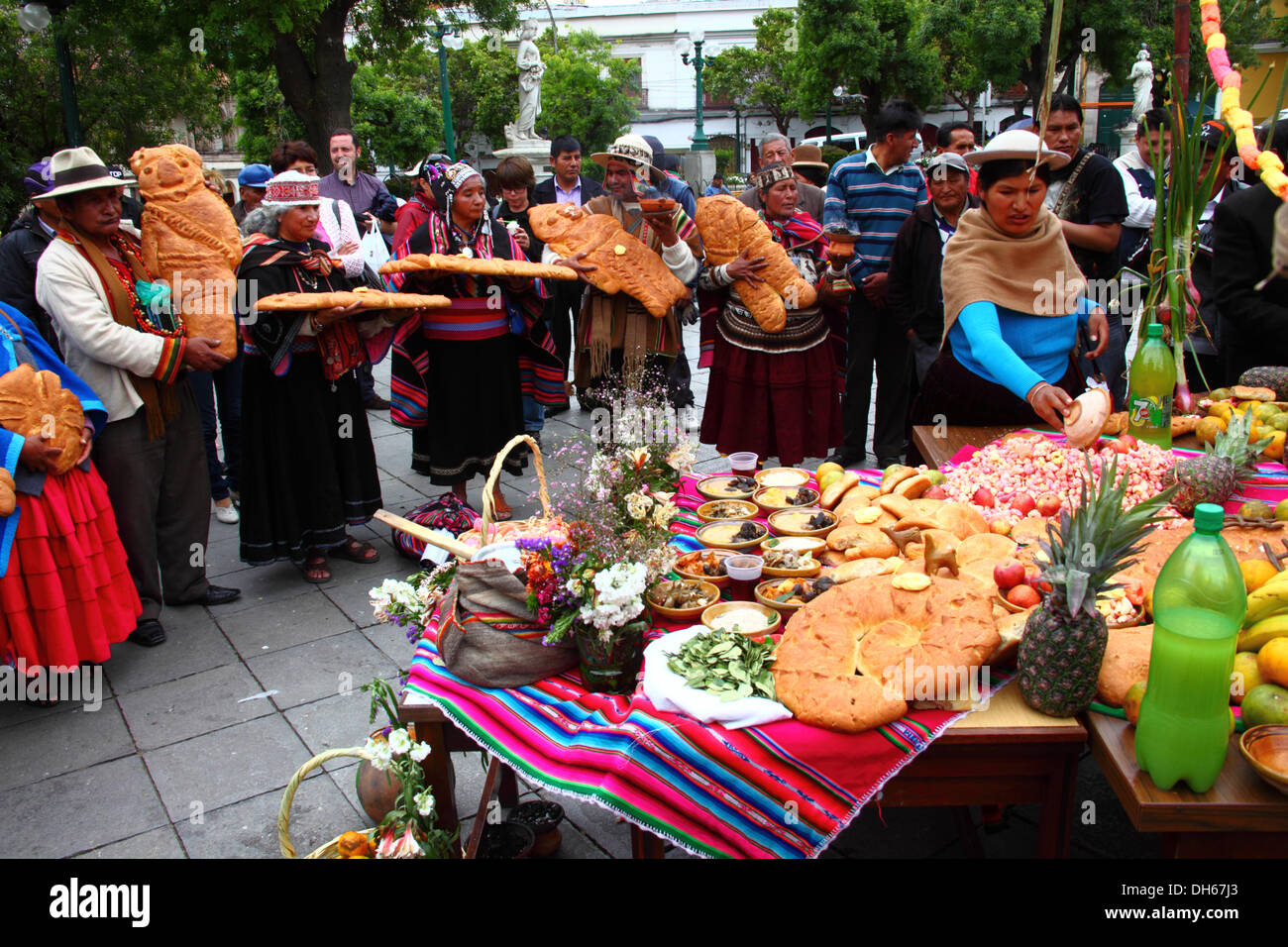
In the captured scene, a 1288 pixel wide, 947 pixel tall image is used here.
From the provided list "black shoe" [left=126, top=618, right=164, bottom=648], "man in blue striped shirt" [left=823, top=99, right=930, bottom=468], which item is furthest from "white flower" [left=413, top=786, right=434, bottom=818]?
"man in blue striped shirt" [left=823, top=99, right=930, bottom=468]

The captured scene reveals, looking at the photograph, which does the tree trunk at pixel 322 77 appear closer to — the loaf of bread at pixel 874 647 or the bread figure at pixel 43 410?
the bread figure at pixel 43 410

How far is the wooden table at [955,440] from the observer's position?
140 inches

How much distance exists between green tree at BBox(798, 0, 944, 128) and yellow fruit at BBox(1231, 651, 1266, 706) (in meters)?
26.8

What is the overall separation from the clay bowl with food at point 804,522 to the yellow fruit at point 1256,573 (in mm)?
1148

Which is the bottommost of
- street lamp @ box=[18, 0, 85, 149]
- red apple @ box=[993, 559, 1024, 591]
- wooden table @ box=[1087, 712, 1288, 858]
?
wooden table @ box=[1087, 712, 1288, 858]

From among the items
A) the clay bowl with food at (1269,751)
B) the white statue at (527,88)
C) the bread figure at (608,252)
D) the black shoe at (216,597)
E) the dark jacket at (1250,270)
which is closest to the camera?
the clay bowl with food at (1269,751)

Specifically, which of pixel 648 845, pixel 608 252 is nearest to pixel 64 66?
pixel 608 252

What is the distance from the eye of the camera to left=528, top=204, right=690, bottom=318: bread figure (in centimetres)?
516

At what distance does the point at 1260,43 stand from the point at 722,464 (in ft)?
95.8

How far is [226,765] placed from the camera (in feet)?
10.9

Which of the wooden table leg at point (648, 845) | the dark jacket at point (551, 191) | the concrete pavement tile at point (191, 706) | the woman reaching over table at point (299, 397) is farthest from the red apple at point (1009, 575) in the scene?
the dark jacket at point (551, 191)

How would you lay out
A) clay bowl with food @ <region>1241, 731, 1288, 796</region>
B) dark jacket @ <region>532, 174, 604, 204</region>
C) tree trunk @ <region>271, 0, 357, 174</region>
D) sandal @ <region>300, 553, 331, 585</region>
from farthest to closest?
tree trunk @ <region>271, 0, 357, 174</region> < dark jacket @ <region>532, 174, 604, 204</region> < sandal @ <region>300, 553, 331, 585</region> < clay bowl with food @ <region>1241, 731, 1288, 796</region>

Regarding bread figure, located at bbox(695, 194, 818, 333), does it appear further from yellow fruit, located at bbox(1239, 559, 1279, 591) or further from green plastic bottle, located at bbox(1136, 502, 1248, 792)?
green plastic bottle, located at bbox(1136, 502, 1248, 792)
